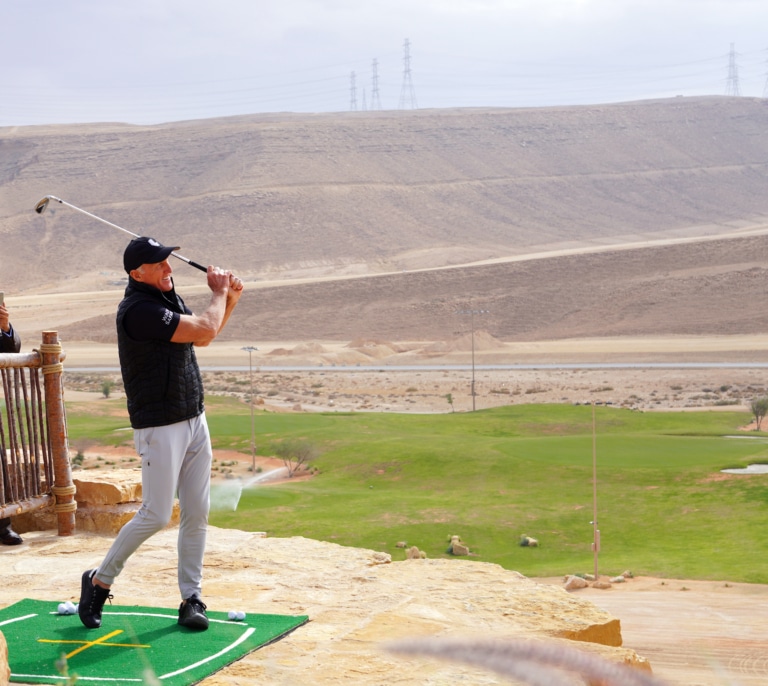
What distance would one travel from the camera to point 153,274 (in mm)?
5402

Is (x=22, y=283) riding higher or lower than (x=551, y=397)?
higher

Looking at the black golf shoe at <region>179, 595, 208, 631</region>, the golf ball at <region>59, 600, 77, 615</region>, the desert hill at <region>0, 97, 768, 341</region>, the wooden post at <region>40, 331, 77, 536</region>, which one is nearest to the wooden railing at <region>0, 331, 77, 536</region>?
the wooden post at <region>40, 331, 77, 536</region>

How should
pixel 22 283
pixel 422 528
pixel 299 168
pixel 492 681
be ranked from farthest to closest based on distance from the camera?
pixel 299 168, pixel 22 283, pixel 422 528, pixel 492 681

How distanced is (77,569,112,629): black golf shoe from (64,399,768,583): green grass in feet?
47.4

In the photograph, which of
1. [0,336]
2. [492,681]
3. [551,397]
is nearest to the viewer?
[492,681]

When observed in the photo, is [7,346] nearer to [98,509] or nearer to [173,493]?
[98,509]

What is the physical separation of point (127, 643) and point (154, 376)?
54.0 inches

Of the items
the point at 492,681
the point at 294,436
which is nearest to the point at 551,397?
the point at 294,436

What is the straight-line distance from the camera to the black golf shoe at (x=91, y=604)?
5.49 metres

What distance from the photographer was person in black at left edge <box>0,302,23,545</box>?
8211 millimetres

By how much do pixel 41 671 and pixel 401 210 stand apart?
118670mm

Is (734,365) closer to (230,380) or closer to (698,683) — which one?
(230,380)

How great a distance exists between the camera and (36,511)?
9.05 metres

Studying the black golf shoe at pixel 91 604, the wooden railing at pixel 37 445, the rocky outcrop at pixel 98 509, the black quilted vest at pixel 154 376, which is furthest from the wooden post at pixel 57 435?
the black quilted vest at pixel 154 376
